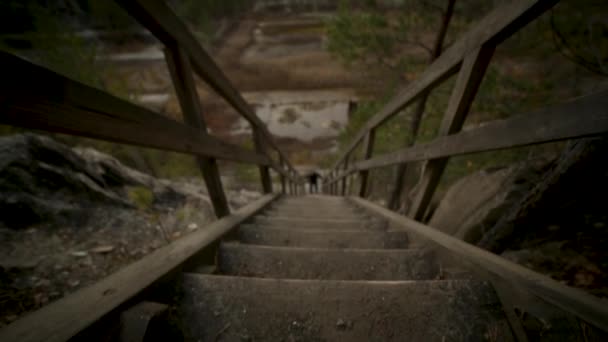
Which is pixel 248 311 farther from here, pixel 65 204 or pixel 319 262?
pixel 65 204

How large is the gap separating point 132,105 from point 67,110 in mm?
225

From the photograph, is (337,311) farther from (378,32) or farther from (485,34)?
(378,32)

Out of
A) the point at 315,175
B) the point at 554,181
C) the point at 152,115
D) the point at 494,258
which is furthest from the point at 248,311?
the point at 315,175

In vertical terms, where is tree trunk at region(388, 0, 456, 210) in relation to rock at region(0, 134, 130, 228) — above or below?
above

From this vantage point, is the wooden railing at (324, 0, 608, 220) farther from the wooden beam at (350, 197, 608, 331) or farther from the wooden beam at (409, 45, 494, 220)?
the wooden beam at (350, 197, 608, 331)

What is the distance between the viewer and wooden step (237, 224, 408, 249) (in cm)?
174

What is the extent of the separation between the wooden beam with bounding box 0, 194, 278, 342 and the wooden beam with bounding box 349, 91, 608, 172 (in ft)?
4.21

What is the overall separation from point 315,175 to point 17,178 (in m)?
12.4

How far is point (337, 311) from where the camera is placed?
0.87 m

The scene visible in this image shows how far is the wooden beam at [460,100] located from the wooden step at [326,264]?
2.28 feet

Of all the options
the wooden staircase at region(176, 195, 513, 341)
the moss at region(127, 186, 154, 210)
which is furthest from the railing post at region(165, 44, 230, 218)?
the moss at region(127, 186, 154, 210)

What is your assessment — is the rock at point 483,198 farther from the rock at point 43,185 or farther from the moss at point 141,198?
the rock at point 43,185

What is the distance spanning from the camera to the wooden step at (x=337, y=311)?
810 millimetres

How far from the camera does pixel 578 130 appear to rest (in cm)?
71
